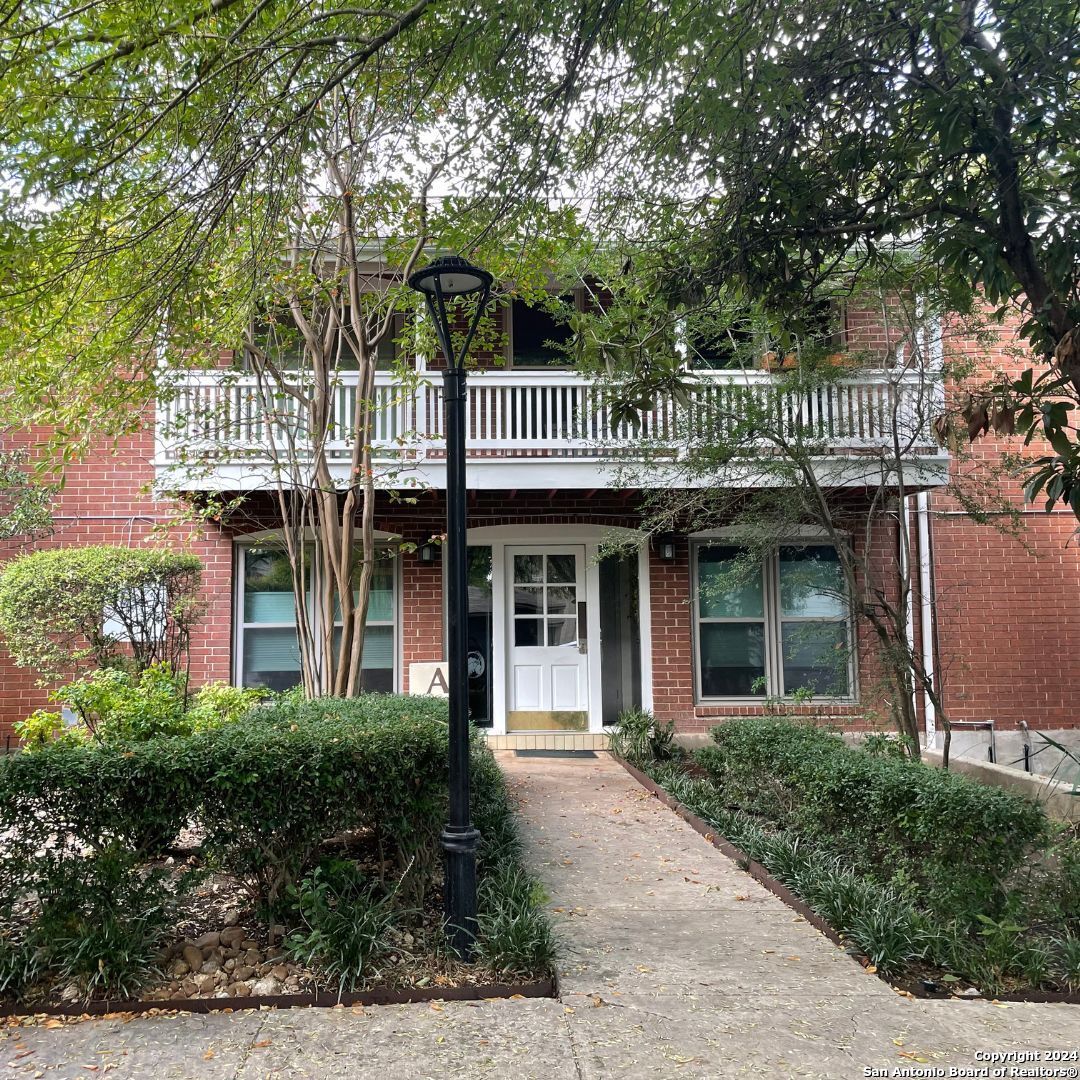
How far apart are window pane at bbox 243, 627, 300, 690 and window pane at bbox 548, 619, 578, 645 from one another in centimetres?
318

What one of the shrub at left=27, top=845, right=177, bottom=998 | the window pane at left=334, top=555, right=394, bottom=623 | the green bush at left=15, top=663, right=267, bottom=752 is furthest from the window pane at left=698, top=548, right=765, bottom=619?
the shrub at left=27, top=845, right=177, bottom=998

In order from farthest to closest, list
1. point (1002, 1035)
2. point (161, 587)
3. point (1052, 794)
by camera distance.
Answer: point (161, 587) → point (1052, 794) → point (1002, 1035)

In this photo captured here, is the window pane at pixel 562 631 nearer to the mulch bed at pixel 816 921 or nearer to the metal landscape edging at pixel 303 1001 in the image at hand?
the mulch bed at pixel 816 921

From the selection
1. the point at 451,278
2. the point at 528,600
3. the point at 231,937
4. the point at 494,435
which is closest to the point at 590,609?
the point at 528,600

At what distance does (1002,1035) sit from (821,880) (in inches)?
62.2

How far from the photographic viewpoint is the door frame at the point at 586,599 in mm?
11016

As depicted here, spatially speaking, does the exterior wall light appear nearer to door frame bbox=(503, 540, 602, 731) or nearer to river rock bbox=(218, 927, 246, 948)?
door frame bbox=(503, 540, 602, 731)

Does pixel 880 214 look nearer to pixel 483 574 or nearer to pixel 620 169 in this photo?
pixel 620 169

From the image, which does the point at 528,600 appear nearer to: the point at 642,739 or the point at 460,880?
the point at 642,739

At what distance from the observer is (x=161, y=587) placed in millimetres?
9109

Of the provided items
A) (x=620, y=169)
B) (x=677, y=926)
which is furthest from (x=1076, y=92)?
(x=677, y=926)

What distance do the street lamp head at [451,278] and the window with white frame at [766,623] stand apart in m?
7.11

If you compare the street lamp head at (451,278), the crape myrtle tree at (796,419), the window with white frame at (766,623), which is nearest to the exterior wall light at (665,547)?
the window with white frame at (766,623)

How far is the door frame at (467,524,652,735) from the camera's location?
11.0 meters
